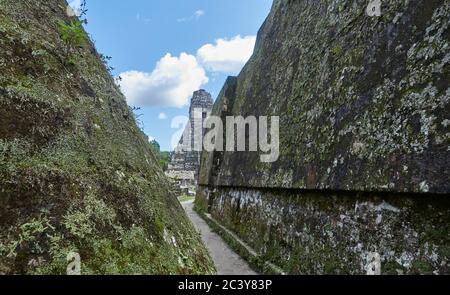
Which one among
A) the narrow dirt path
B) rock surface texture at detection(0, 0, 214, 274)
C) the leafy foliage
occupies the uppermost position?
the leafy foliage

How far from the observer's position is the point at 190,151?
30078 millimetres

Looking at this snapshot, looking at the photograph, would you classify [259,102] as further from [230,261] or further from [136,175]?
[136,175]

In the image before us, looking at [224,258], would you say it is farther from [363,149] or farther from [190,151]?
[190,151]

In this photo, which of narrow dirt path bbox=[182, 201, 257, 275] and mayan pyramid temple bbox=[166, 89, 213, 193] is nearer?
narrow dirt path bbox=[182, 201, 257, 275]

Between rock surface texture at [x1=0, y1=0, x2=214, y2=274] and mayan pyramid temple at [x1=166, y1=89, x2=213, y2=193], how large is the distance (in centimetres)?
2635

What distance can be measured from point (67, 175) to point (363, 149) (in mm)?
2833

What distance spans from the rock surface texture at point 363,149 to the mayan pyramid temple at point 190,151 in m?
23.6

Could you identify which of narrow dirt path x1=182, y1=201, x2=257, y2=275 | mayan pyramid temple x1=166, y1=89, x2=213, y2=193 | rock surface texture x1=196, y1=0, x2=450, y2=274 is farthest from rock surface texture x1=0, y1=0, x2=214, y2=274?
mayan pyramid temple x1=166, y1=89, x2=213, y2=193

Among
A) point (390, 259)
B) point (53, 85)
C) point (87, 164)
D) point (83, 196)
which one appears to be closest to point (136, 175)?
point (87, 164)

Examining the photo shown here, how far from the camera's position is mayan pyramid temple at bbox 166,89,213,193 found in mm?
29920

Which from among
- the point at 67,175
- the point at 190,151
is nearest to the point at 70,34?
the point at 67,175

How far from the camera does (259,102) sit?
9133 millimetres

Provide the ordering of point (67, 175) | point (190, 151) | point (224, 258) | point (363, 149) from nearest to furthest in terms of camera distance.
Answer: point (67, 175) < point (363, 149) < point (224, 258) < point (190, 151)

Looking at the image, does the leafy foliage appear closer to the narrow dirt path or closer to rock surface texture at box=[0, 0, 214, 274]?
rock surface texture at box=[0, 0, 214, 274]
